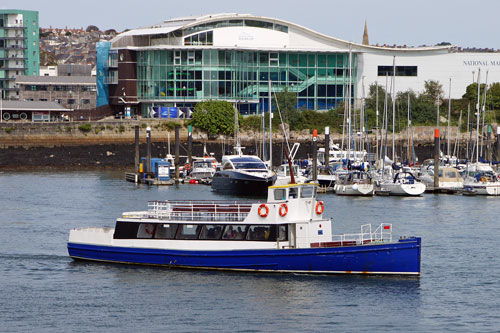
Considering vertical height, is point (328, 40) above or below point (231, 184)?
above

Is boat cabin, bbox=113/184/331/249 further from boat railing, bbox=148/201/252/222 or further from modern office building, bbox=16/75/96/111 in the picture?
modern office building, bbox=16/75/96/111

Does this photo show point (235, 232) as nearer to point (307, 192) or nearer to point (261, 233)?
point (261, 233)

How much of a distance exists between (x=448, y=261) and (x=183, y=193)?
3506cm

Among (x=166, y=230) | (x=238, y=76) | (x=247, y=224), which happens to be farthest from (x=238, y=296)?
(x=238, y=76)

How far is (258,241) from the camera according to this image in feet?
126

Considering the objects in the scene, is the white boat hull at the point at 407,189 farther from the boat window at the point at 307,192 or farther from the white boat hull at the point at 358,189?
the boat window at the point at 307,192

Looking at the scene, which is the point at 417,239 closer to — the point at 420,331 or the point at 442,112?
the point at 420,331

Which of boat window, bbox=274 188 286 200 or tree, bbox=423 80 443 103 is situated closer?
boat window, bbox=274 188 286 200

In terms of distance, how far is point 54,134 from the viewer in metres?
110

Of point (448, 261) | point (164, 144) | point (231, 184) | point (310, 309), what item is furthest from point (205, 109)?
point (310, 309)

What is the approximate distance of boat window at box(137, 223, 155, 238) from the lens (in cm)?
4009

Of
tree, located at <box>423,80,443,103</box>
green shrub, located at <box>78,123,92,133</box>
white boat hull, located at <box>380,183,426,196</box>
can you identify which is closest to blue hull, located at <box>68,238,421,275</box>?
white boat hull, located at <box>380,183,426,196</box>

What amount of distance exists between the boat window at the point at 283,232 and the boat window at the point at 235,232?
1.40 m

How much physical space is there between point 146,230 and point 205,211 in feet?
8.55
